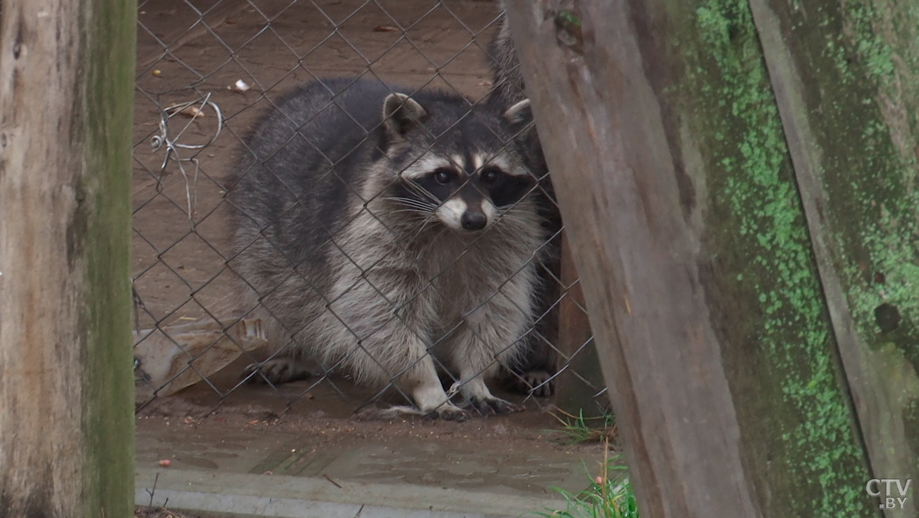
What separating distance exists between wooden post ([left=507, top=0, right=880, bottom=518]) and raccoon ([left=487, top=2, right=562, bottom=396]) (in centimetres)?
204

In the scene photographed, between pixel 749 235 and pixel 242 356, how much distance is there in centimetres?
267

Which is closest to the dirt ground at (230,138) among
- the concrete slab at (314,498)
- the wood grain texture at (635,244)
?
the concrete slab at (314,498)

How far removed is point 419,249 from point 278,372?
0.71m

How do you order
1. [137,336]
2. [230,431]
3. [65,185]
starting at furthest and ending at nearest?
[137,336] < [230,431] < [65,185]

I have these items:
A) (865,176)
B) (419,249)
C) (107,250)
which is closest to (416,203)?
(419,249)

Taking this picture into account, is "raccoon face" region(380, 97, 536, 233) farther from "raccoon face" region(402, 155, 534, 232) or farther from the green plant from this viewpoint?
the green plant

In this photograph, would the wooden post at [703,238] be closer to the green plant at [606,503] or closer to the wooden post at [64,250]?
the wooden post at [64,250]

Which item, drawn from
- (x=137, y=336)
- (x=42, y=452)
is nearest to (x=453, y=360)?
(x=137, y=336)

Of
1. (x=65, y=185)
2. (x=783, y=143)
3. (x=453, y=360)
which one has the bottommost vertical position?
(x=453, y=360)

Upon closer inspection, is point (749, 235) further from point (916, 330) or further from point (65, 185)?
point (65, 185)

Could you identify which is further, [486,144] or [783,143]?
[486,144]

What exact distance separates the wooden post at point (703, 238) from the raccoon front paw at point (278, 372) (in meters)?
2.52

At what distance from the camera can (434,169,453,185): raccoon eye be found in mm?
3168

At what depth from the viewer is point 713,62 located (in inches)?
42.0
